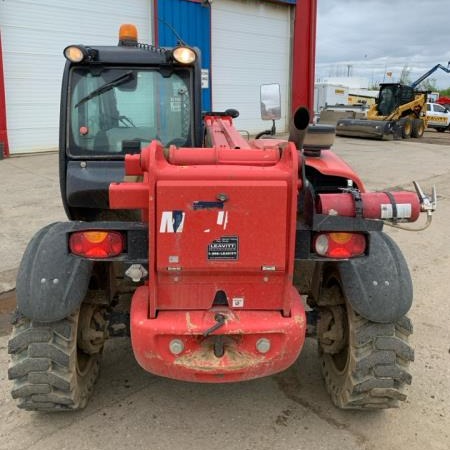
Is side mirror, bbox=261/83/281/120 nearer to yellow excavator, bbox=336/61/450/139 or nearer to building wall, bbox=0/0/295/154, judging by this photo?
building wall, bbox=0/0/295/154

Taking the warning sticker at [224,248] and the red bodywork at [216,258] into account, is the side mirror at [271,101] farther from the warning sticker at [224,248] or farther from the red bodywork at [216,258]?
the warning sticker at [224,248]

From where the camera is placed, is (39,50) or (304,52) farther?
(304,52)

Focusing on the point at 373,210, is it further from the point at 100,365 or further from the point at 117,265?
the point at 100,365

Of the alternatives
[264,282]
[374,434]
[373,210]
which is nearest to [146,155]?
[264,282]

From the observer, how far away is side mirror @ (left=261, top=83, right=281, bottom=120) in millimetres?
3857

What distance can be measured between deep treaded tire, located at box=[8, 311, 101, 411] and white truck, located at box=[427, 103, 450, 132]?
27089 millimetres

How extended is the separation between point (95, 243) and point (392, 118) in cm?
1978

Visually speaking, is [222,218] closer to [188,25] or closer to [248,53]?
[188,25]

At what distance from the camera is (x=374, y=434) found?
281cm

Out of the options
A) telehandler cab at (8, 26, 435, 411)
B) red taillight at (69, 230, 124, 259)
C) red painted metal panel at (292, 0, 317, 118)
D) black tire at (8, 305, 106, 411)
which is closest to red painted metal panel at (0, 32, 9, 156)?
red painted metal panel at (292, 0, 317, 118)

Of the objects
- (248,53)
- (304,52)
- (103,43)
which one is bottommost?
(103,43)

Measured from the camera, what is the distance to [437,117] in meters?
26.5

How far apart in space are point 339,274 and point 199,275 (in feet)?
2.68

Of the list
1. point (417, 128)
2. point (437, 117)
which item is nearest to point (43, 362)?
point (417, 128)
